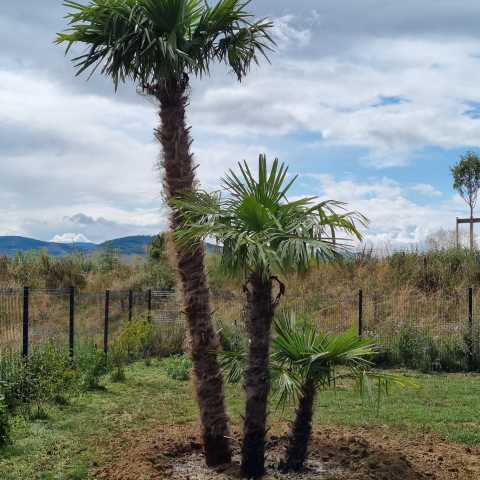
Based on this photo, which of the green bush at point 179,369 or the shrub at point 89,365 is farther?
the green bush at point 179,369

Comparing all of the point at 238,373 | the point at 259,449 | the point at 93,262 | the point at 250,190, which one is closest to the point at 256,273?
the point at 250,190

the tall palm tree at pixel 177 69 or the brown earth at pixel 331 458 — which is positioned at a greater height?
the tall palm tree at pixel 177 69

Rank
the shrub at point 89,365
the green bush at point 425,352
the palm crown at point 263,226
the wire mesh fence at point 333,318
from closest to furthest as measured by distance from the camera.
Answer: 1. the palm crown at point 263,226
2. the shrub at point 89,365
3. the green bush at point 425,352
4. the wire mesh fence at point 333,318

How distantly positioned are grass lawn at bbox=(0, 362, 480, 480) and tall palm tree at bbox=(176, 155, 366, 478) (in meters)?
1.34

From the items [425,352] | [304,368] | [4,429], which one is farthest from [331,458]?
[425,352]

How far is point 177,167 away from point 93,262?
72.4ft

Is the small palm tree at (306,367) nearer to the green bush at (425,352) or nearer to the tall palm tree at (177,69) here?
the tall palm tree at (177,69)

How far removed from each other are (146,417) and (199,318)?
3261 millimetres

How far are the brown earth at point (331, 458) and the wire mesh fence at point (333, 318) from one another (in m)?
4.06

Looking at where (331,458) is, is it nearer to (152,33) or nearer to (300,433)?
(300,433)

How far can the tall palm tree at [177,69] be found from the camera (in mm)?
6273

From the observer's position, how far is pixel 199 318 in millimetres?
6363

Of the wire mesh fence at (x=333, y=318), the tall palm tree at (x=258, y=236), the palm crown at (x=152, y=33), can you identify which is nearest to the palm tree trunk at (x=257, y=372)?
the tall palm tree at (x=258, y=236)

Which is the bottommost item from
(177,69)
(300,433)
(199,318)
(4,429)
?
(4,429)
